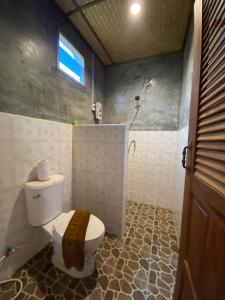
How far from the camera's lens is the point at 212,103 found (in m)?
0.56

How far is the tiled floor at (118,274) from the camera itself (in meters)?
1.06

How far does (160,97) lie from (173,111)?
0.34 metres

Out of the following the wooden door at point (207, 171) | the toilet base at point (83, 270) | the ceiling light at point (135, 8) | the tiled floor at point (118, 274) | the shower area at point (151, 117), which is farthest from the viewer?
the shower area at point (151, 117)

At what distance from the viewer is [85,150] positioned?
177 cm

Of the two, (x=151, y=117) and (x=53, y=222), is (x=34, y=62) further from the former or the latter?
(x=151, y=117)

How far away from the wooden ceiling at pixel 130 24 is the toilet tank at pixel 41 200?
1983 mm

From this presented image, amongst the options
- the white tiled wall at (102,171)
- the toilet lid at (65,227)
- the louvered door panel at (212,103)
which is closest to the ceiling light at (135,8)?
the louvered door panel at (212,103)

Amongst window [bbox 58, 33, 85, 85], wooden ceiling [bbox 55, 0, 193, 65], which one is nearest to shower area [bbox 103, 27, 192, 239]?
wooden ceiling [bbox 55, 0, 193, 65]

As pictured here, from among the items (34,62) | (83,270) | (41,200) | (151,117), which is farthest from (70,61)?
(83,270)

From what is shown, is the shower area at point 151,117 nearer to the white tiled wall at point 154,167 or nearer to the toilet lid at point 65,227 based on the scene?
the white tiled wall at point 154,167

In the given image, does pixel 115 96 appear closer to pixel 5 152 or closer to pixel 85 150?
pixel 85 150

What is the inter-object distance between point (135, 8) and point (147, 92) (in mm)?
1139

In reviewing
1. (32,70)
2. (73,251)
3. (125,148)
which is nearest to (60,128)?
(32,70)

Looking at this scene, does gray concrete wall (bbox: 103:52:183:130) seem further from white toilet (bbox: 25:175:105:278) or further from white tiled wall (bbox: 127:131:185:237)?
white toilet (bbox: 25:175:105:278)
